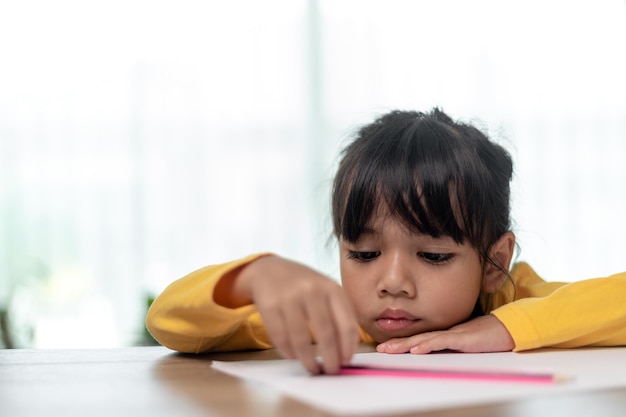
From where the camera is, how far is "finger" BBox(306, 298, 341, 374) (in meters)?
0.59

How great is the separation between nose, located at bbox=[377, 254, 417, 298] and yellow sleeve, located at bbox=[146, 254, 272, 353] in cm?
16

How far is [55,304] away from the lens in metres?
3.45

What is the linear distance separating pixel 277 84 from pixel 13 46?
1.09 meters

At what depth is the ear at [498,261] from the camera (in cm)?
116

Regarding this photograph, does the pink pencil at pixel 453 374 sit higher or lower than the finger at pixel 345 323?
lower

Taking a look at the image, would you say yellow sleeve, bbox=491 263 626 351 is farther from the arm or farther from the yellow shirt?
the arm

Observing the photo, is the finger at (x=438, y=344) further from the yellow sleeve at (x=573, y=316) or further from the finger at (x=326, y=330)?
the finger at (x=326, y=330)

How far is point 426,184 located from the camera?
3.49ft

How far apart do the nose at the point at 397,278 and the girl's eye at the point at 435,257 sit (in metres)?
0.03

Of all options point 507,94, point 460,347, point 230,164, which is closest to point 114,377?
point 460,347

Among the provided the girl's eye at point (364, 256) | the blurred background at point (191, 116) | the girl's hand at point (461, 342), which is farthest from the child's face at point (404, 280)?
the blurred background at point (191, 116)

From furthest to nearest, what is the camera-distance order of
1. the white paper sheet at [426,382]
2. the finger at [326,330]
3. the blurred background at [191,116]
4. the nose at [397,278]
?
the blurred background at [191,116] → the nose at [397,278] → the finger at [326,330] → the white paper sheet at [426,382]

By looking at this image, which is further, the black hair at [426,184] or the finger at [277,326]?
the black hair at [426,184]

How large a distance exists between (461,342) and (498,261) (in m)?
0.30
